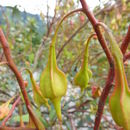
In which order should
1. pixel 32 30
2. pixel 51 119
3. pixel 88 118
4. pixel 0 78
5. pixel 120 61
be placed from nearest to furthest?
1. pixel 120 61
2. pixel 51 119
3. pixel 88 118
4. pixel 0 78
5. pixel 32 30

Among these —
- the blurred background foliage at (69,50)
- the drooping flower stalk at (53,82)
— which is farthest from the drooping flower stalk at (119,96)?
the blurred background foliage at (69,50)

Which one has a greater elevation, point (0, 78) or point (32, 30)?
point (32, 30)

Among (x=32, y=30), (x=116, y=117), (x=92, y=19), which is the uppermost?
(x=32, y=30)

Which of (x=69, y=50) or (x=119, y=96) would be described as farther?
(x=69, y=50)

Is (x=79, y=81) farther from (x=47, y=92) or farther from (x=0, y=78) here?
(x=0, y=78)

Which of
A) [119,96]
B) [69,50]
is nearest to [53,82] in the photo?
[119,96]

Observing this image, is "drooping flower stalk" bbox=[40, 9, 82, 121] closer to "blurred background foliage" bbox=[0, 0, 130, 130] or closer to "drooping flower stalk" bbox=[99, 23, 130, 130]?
"drooping flower stalk" bbox=[99, 23, 130, 130]

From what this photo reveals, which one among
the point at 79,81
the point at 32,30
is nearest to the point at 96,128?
the point at 79,81

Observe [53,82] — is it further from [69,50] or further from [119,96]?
[69,50]
